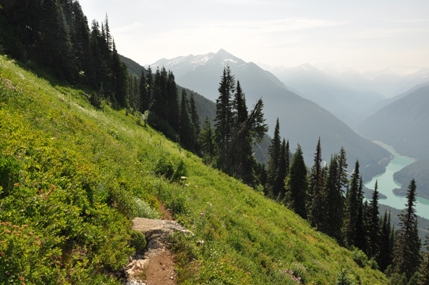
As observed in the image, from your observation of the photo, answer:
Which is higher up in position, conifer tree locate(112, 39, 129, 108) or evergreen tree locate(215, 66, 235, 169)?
conifer tree locate(112, 39, 129, 108)

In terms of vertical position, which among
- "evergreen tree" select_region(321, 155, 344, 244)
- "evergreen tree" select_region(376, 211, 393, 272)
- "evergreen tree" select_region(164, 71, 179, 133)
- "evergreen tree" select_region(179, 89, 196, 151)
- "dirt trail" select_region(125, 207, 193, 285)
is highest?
"evergreen tree" select_region(164, 71, 179, 133)

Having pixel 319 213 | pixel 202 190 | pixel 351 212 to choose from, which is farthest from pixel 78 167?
pixel 351 212

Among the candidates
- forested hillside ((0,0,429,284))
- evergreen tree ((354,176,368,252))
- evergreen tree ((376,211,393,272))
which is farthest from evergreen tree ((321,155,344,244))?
forested hillside ((0,0,429,284))

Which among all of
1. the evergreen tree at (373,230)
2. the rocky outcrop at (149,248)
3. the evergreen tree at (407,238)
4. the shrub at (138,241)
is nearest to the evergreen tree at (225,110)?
the rocky outcrop at (149,248)

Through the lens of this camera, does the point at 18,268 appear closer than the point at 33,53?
Yes

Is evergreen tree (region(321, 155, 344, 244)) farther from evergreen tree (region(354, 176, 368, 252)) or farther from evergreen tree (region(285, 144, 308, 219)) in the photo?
evergreen tree (region(354, 176, 368, 252))

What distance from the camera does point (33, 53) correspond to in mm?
42156

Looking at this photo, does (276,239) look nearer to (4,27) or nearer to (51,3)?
(4,27)

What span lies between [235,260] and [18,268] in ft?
24.2

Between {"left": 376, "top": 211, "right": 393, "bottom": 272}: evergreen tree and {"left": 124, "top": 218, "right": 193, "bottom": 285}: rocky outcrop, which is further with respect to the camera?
{"left": 376, "top": 211, "right": 393, "bottom": 272}: evergreen tree

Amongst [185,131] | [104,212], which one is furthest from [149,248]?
[185,131]

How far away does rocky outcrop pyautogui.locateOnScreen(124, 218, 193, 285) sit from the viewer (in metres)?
6.08

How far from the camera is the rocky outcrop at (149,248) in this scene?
20.0 ft

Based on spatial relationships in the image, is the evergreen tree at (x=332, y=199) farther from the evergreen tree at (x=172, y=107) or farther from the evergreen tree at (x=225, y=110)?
the evergreen tree at (x=172, y=107)
